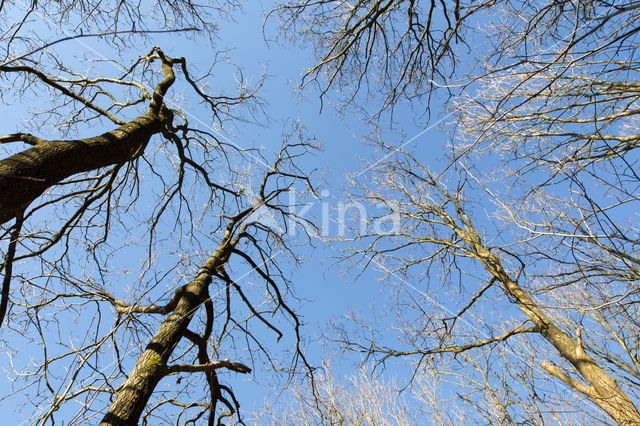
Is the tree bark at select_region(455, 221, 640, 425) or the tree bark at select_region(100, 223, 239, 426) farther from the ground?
the tree bark at select_region(455, 221, 640, 425)

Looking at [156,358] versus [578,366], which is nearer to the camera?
[156,358]

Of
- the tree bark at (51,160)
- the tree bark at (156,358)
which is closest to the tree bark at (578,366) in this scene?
the tree bark at (156,358)

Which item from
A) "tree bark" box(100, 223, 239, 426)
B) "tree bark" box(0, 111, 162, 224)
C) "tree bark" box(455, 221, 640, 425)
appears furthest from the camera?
"tree bark" box(455, 221, 640, 425)

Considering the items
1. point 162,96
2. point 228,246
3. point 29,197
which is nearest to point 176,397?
point 228,246

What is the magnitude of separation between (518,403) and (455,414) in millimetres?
2333

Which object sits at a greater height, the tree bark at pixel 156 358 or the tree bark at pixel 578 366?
the tree bark at pixel 578 366

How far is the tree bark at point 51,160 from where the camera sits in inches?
77.4

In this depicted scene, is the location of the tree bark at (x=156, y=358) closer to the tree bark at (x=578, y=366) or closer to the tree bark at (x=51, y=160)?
the tree bark at (x=51, y=160)

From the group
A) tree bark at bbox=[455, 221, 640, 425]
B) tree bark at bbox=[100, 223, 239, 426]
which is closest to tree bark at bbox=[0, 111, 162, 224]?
tree bark at bbox=[100, 223, 239, 426]

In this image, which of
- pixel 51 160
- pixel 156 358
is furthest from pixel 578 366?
pixel 51 160

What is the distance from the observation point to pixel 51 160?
7.27 ft

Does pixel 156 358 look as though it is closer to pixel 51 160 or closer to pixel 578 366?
pixel 51 160

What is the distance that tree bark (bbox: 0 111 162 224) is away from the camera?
197 centimetres

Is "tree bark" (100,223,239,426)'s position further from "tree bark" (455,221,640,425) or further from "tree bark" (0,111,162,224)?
"tree bark" (455,221,640,425)
